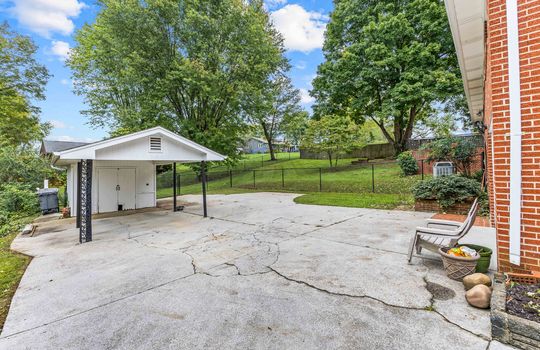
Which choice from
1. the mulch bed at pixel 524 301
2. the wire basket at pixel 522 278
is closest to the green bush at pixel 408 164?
the wire basket at pixel 522 278

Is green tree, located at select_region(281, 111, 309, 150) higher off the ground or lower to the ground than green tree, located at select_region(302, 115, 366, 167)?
higher

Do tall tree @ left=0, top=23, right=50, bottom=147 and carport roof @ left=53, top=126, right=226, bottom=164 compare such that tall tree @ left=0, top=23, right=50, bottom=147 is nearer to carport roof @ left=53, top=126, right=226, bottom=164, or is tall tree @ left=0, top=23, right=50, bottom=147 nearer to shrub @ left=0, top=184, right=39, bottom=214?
shrub @ left=0, top=184, right=39, bottom=214

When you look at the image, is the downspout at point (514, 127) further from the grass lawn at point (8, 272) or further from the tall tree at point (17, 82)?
the tall tree at point (17, 82)

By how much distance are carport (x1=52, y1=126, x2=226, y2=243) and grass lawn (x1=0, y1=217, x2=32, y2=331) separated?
1.22m

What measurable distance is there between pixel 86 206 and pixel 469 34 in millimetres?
8716

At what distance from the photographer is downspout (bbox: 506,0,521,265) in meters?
2.68

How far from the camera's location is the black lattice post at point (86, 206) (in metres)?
6.17

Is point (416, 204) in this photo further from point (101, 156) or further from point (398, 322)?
point (101, 156)

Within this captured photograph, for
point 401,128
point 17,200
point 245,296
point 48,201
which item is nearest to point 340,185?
point 401,128

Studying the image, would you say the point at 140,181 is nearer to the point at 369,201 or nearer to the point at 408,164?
the point at 369,201

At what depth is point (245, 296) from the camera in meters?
3.15

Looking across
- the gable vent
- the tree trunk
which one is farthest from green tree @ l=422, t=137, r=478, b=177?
the gable vent

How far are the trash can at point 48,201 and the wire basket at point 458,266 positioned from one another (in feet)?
48.1

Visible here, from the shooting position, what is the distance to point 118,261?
4.74 m
